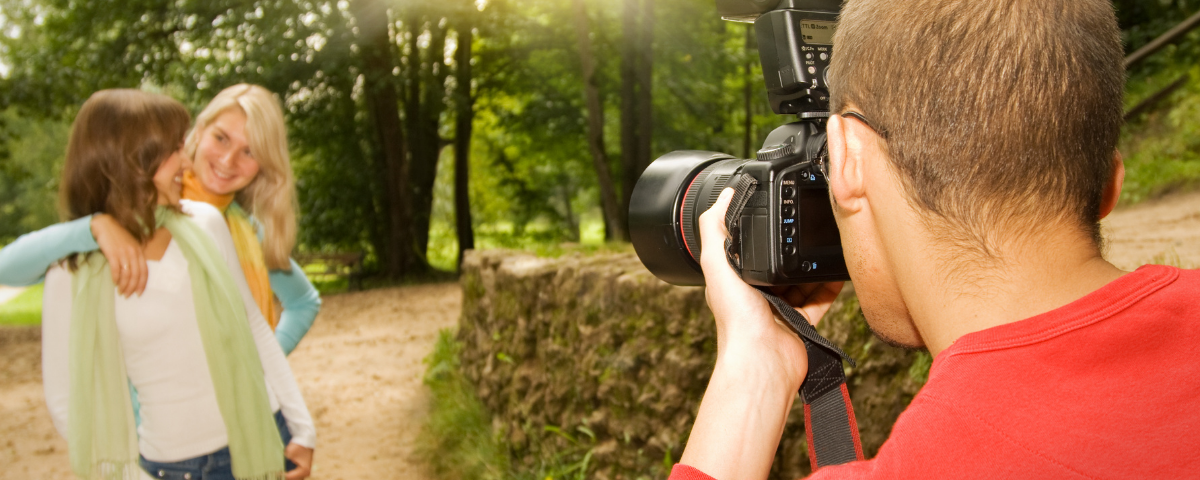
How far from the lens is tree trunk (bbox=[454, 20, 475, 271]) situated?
15258 mm

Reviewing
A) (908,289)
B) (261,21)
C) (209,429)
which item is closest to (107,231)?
(209,429)

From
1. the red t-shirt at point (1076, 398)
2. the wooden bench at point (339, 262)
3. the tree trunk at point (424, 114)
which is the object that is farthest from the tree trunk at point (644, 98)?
the red t-shirt at point (1076, 398)

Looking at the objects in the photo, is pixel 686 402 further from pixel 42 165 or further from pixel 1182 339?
pixel 42 165

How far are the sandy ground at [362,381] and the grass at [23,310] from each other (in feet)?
11.4

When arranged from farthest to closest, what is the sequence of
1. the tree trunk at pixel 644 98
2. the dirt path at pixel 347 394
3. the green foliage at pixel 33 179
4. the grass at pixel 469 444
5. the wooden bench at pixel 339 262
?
the green foliage at pixel 33 179, the wooden bench at pixel 339 262, the tree trunk at pixel 644 98, the dirt path at pixel 347 394, the grass at pixel 469 444

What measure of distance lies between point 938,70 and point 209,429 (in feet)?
6.25

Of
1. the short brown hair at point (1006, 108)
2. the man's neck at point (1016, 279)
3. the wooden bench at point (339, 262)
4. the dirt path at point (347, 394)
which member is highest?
the short brown hair at point (1006, 108)

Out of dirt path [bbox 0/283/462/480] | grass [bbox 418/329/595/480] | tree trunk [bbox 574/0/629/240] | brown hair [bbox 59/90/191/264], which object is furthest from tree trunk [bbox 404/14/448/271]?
brown hair [bbox 59/90/191/264]

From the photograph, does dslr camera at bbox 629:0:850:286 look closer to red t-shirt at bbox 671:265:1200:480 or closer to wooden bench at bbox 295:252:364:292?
red t-shirt at bbox 671:265:1200:480

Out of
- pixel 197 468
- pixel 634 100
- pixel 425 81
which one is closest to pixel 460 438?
pixel 197 468

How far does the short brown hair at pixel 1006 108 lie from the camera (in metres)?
0.78

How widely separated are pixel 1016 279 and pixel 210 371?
190cm

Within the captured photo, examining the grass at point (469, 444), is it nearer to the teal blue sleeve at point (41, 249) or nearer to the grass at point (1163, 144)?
the teal blue sleeve at point (41, 249)

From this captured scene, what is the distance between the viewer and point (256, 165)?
8.34 feet
